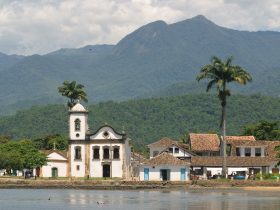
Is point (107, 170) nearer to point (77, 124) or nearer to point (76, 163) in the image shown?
point (76, 163)

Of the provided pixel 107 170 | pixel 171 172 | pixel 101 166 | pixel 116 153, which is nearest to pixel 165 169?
pixel 171 172

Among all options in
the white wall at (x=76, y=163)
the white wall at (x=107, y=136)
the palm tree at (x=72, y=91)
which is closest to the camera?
the white wall at (x=107, y=136)

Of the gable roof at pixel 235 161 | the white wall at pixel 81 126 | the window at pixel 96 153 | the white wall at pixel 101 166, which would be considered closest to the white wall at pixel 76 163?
the white wall at pixel 101 166

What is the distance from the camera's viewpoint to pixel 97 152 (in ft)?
395

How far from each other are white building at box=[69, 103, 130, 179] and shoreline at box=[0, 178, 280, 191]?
11457 millimetres

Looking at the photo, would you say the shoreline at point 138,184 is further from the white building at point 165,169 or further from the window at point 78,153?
the window at point 78,153

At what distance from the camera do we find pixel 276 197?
80625 mm

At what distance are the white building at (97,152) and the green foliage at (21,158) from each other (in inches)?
189

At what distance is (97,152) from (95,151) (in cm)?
32

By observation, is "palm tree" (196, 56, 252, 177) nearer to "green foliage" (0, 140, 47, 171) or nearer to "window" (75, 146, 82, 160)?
Result: "window" (75, 146, 82, 160)

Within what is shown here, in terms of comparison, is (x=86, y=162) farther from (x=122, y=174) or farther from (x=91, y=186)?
(x=91, y=186)

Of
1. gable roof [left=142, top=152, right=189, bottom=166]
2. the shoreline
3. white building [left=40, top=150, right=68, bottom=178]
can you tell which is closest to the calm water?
the shoreline

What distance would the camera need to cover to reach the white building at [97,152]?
393 feet

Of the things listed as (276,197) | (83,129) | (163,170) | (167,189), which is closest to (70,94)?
(83,129)
